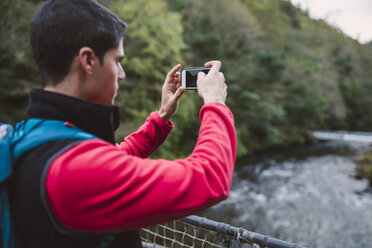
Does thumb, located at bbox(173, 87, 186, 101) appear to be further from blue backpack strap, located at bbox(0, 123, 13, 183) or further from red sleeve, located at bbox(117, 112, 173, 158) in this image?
blue backpack strap, located at bbox(0, 123, 13, 183)

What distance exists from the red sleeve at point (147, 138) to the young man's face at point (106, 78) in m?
0.49

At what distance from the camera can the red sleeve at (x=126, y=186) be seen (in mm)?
674

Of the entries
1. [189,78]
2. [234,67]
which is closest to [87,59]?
[189,78]

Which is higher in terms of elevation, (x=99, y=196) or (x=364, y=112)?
(x=99, y=196)

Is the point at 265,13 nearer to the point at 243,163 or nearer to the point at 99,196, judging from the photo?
the point at 243,163

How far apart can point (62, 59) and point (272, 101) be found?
21.9 metres

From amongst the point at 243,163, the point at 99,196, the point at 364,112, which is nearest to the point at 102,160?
the point at 99,196

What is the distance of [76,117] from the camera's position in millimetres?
804

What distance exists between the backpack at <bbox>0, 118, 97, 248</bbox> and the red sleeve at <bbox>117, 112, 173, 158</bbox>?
0.58 metres

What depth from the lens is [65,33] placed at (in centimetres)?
77

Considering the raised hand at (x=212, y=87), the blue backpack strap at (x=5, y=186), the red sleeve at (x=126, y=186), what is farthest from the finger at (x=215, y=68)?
the blue backpack strap at (x=5, y=186)

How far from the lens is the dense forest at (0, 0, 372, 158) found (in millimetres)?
10125

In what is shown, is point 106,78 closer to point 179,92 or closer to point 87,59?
point 87,59

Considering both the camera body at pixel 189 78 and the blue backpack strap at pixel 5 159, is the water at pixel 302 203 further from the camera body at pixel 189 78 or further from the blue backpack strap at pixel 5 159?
the blue backpack strap at pixel 5 159
